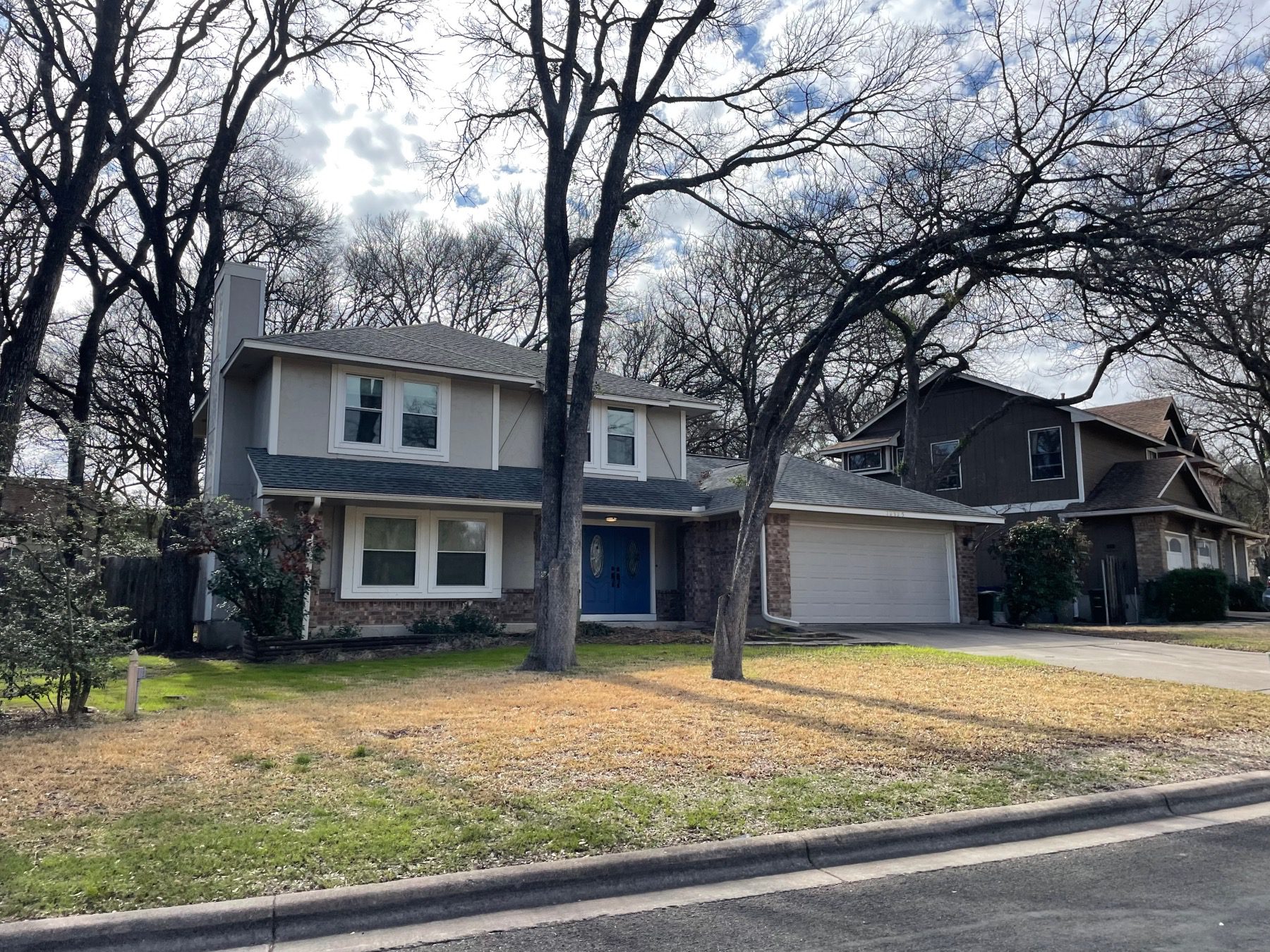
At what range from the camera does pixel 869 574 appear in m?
20.1

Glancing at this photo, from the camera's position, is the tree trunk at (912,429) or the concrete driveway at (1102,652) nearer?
the concrete driveway at (1102,652)

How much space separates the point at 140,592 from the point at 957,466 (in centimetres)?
2340

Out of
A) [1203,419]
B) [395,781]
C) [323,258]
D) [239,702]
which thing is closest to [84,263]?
[323,258]

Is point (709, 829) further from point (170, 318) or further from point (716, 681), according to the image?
point (170, 318)

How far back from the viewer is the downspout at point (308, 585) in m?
15.2

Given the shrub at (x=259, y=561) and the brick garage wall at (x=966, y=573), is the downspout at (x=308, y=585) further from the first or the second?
the brick garage wall at (x=966, y=573)

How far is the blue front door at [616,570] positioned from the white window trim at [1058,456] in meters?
14.2

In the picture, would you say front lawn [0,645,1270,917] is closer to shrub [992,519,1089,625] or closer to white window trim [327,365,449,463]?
white window trim [327,365,449,463]

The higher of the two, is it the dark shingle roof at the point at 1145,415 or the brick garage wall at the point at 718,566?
the dark shingle roof at the point at 1145,415

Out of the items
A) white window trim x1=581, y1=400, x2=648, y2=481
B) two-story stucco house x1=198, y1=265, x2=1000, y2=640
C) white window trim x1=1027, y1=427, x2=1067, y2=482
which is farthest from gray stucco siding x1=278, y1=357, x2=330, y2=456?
white window trim x1=1027, y1=427, x2=1067, y2=482

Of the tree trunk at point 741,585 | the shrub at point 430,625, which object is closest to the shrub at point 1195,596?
the tree trunk at point 741,585

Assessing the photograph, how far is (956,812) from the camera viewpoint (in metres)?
5.68

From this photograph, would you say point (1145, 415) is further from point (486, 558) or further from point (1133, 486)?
point (486, 558)

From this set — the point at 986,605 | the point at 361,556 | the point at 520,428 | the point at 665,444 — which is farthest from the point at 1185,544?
the point at 361,556
